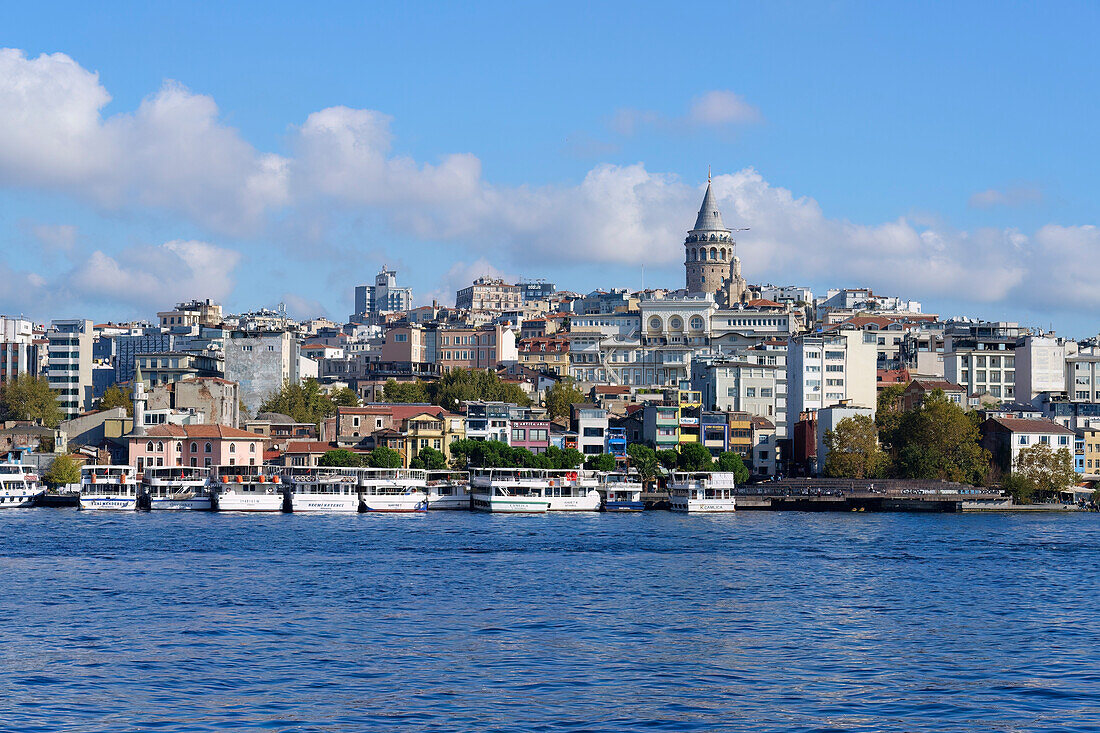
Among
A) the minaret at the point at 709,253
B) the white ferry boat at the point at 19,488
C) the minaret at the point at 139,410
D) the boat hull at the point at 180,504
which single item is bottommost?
the boat hull at the point at 180,504

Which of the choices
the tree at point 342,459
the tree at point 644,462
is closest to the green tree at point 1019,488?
the tree at point 644,462

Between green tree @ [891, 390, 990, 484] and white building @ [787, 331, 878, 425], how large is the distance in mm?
15637

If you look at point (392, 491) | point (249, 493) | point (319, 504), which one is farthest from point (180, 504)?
point (392, 491)

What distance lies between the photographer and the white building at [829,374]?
99.6m

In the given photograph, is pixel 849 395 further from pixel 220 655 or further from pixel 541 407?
pixel 220 655

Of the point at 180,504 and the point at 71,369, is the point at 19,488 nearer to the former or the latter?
the point at 180,504

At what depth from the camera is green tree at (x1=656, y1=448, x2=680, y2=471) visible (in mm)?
84625

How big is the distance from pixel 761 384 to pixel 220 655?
253ft

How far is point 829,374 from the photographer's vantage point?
10000 centimetres

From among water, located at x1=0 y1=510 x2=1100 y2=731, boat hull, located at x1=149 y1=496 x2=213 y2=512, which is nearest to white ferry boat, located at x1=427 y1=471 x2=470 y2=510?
boat hull, located at x1=149 y1=496 x2=213 y2=512

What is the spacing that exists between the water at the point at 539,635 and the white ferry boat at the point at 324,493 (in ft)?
59.9

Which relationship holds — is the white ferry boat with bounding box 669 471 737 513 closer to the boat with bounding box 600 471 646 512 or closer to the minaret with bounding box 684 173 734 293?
the boat with bounding box 600 471 646 512

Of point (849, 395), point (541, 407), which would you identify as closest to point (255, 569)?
point (541, 407)

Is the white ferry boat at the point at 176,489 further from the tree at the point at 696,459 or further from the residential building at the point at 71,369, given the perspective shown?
the residential building at the point at 71,369
